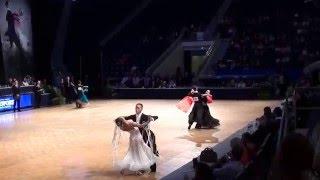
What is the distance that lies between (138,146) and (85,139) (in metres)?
5.25

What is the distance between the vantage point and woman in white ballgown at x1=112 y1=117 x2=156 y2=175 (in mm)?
9844

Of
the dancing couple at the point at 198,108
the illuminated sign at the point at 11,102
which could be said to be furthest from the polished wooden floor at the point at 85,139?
the illuminated sign at the point at 11,102

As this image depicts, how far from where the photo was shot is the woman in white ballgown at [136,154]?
32.3 ft

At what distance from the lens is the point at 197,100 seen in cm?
1648

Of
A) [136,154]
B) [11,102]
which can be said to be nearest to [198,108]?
[136,154]

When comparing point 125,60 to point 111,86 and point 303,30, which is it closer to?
point 111,86

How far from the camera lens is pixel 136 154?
10.1 meters

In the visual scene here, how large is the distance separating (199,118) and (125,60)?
19.1m

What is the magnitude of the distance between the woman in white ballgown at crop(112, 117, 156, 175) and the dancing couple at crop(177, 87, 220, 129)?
20.8 feet

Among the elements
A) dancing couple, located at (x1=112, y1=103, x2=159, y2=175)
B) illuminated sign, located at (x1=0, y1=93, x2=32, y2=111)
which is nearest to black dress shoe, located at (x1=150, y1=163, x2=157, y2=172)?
dancing couple, located at (x1=112, y1=103, x2=159, y2=175)

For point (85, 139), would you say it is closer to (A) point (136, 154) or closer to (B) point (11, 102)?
(A) point (136, 154)

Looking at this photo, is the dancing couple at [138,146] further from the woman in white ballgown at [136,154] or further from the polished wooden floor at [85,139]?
the polished wooden floor at [85,139]

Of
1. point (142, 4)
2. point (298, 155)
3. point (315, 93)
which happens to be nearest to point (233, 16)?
point (142, 4)

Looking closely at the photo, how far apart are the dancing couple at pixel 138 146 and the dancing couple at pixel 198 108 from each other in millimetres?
6312
